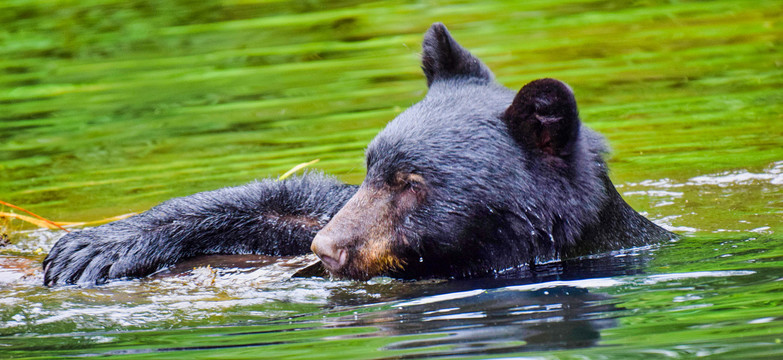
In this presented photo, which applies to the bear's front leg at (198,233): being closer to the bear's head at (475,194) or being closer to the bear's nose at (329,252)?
the bear's head at (475,194)

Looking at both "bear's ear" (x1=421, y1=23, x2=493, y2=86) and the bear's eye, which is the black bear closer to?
the bear's eye

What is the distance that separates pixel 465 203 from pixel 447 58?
1.36m

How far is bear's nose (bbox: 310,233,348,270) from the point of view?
5.71 meters

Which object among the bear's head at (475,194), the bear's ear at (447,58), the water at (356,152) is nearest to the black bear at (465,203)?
the bear's head at (475,194)

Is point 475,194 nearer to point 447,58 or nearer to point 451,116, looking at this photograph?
point 451,116

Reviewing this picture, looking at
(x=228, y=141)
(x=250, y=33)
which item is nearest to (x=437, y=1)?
(x=250, y=33)

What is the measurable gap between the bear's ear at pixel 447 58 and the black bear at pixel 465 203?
392mm

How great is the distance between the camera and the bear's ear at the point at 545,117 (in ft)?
19.1

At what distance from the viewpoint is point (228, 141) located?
1220cm

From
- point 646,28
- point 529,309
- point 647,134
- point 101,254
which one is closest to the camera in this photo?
point 529,309

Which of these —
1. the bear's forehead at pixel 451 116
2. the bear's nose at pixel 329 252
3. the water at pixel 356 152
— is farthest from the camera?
the bear's forehead at pixel 451 116

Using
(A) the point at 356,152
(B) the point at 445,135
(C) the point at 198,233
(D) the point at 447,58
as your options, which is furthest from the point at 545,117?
(A) the point at 356,152

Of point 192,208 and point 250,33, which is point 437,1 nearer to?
point 250,33

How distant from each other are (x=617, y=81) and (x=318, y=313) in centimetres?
893
